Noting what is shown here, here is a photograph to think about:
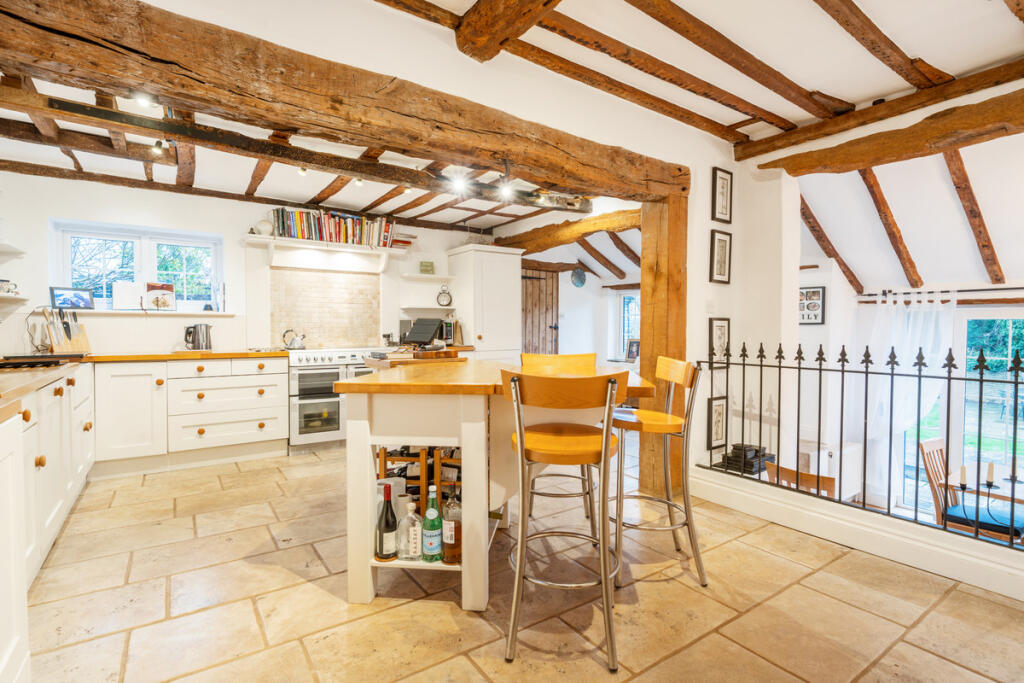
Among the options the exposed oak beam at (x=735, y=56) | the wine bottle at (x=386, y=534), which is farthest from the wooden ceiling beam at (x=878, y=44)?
the wine bottle at (x=386, y=534)

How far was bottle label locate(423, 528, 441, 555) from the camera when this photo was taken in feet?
6.49

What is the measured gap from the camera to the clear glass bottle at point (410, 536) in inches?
79.0

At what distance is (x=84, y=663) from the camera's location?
1630mm

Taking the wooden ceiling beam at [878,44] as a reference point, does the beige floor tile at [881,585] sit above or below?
below

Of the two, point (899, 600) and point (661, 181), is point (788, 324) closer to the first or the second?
point (661, 181)

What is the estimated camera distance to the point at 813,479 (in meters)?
3.63

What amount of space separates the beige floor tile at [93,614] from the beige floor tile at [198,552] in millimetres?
151

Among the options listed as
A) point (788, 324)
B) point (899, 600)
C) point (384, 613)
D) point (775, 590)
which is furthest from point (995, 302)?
point (384, 613)

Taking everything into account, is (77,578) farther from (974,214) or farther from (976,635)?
(974,214)

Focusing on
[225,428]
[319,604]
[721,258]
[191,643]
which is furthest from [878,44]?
[225,428]

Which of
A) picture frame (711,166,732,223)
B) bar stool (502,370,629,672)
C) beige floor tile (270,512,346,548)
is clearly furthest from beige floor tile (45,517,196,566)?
picture frame (711,166,732,223)

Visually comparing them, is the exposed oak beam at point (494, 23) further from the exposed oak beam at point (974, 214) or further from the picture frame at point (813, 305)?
the picture frame at point (813, 305)

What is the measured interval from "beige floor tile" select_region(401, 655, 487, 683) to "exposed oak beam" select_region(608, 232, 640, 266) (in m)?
5.88

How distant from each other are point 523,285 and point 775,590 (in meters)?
5.38
